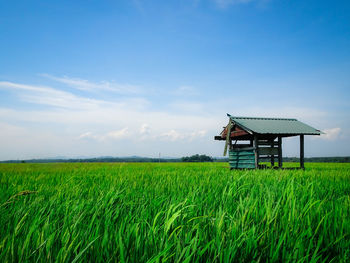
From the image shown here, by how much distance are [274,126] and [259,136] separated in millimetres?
1241

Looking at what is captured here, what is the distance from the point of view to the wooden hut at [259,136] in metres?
13.4

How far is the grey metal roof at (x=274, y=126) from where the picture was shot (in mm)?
13312

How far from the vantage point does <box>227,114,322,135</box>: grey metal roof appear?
13312 mm

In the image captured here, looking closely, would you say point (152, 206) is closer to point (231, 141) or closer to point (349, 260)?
point (349, 260)

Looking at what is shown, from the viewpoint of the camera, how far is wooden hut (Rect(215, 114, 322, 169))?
1340 cm

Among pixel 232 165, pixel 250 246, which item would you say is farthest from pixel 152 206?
pixel 232 165

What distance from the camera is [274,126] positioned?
14.4 metres

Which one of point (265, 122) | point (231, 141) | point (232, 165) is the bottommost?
point (232, 165)

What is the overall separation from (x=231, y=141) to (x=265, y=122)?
293 cm

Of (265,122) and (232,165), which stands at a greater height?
(265,122)

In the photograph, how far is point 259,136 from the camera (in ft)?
47.7

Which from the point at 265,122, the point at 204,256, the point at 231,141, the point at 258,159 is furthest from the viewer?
the point at 231,141

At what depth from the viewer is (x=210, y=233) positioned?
1.63 meters

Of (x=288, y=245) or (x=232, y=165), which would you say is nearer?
(x=288, y=245)
